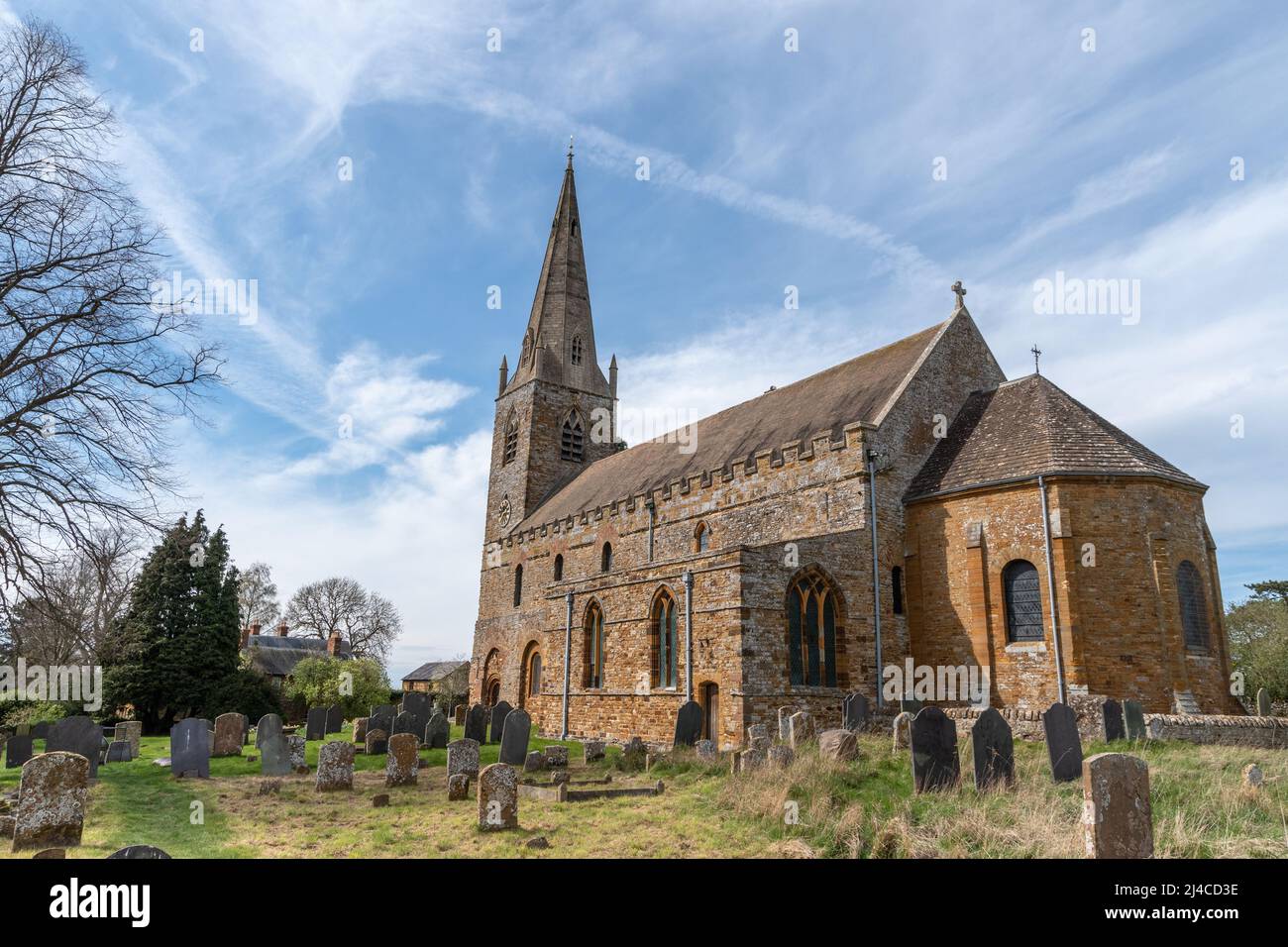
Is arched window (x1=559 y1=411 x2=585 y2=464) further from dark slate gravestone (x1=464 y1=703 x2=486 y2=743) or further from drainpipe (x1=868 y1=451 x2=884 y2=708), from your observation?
drainpipe (x1=868 y1=451 x2=884 y2=708)

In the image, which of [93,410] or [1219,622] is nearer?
[93,410]

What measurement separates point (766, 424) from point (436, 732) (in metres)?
12.9

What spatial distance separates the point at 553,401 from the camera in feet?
119

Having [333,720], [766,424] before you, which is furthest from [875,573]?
[333,720]

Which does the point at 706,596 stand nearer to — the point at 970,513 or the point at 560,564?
the point at 970,513

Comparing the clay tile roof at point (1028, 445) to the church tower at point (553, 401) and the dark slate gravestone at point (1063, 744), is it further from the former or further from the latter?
the church tower at point (553, 401)

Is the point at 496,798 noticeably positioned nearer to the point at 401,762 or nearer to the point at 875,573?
the point at 401,762

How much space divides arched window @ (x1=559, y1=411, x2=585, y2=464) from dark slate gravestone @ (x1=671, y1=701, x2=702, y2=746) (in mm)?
21946

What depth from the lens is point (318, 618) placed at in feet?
176

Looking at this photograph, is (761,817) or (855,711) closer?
(761,817)

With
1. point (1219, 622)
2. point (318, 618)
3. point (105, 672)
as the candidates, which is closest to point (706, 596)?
point (1219, 622)

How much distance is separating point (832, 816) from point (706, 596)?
9.07 m

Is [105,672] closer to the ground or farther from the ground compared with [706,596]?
closer to the ground
